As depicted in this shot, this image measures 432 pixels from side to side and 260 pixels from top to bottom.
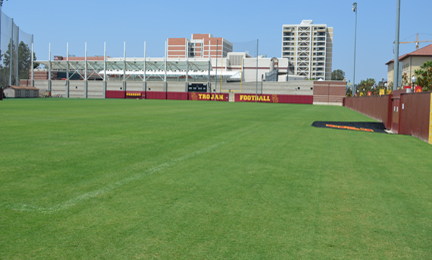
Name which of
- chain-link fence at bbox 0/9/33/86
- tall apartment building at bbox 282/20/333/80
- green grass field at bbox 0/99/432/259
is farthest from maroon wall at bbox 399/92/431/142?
tall apartment building at bbox 282/20/333/80

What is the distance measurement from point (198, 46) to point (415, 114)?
184580 millimetres

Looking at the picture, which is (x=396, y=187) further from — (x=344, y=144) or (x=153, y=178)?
(x=344, y=144)

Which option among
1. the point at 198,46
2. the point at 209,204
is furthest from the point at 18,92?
the point at 198,46

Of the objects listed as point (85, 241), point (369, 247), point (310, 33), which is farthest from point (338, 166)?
point (310, 33)

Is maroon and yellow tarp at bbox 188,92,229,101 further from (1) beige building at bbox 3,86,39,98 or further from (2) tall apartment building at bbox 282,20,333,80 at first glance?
(2) tall apartment building at bbox 282,20,333,80

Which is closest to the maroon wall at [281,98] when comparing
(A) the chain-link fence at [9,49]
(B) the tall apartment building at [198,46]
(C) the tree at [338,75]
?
(A) the chain-link fence at [9,49]

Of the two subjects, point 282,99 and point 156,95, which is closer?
point 282,99

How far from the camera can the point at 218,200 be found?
536cm

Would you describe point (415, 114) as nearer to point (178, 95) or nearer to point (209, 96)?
point (209, 96)

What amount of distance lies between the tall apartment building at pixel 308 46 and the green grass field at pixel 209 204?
18064 cm

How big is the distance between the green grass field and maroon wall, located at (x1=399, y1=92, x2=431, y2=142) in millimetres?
4665

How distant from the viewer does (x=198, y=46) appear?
19438 cm

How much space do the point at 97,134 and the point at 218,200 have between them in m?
8.72

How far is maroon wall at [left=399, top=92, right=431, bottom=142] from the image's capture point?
13638mm
